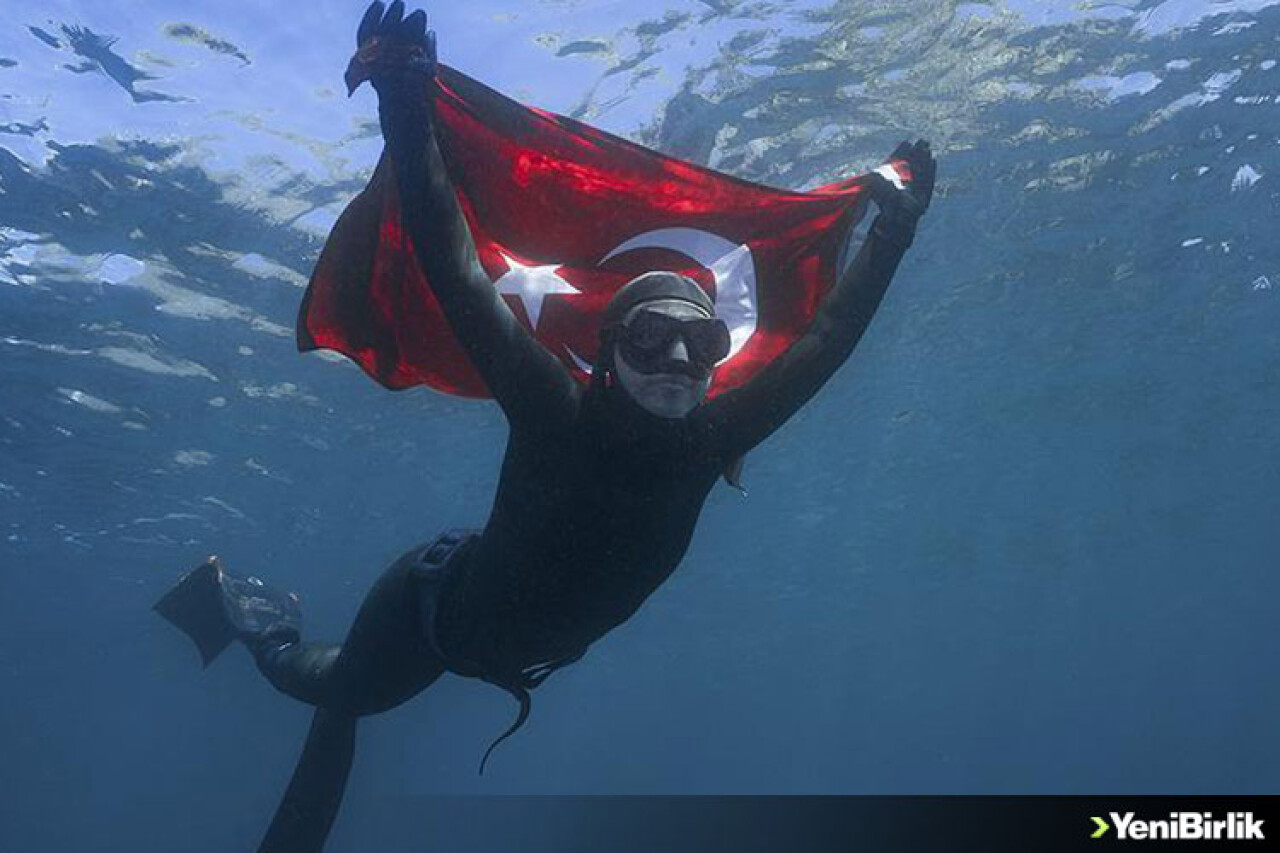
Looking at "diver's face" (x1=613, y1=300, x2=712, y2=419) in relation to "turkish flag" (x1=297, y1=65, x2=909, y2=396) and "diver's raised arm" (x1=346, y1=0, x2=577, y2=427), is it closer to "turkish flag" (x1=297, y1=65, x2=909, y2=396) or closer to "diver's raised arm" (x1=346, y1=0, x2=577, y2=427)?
"diver's raised arm" (x1=346, y1=0, x2=577, y2=427)

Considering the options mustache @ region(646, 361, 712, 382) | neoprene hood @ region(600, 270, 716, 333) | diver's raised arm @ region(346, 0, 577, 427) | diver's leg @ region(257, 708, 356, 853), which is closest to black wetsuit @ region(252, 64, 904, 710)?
diver's raised arm @ region(346, 0, 577, 427)

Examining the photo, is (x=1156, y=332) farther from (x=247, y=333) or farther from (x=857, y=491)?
(x=247, y=333)

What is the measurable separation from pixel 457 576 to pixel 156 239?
12619mm

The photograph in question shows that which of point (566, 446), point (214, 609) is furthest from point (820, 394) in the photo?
point (566, 446)

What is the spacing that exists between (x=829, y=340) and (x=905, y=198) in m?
0.75

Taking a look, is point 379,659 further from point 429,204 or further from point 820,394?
point 820,394

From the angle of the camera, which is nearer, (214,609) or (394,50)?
(394,50)

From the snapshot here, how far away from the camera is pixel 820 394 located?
71.4 feet

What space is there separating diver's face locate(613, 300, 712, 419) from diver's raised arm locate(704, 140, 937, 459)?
0.30 meters

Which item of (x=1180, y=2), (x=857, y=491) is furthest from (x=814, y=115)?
(x=857, y=491)

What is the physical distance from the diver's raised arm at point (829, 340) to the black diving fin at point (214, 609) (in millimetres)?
5346

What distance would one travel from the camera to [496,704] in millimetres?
68688

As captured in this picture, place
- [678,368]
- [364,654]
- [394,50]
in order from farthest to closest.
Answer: [364,654], [678,368], [394,50]

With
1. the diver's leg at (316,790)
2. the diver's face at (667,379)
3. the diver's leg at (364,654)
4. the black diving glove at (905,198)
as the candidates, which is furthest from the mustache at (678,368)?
the diver's leg at (316,790)
